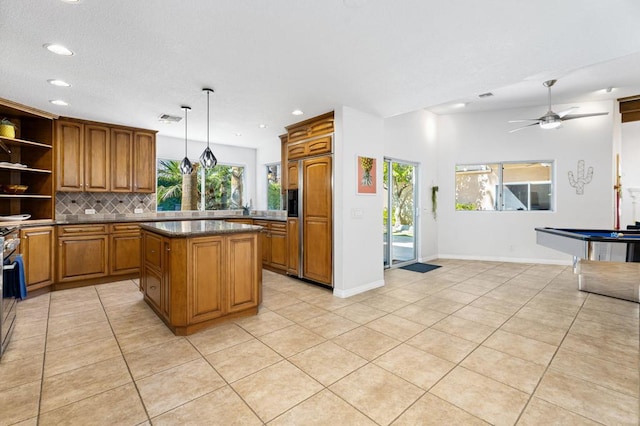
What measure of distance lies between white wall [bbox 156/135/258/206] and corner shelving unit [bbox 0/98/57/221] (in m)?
1.67

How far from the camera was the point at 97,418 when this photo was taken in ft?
5.48

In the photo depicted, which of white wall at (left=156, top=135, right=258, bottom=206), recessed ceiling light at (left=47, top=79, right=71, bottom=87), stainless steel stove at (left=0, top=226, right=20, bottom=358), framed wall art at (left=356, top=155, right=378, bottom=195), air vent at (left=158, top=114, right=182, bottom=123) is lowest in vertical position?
stainless steel stove at (left=0, top=226, right=20, bottom=358)

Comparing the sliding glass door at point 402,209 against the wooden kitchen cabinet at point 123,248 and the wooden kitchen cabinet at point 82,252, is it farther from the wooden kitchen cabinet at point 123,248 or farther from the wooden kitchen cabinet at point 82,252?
the wooden kitchen cabinet at point 82,252

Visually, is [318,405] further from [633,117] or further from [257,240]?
[633,117]

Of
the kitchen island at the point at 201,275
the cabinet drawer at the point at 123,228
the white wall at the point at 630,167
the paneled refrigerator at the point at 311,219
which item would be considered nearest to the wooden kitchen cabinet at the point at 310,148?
the paneled refrigerator at the point at 311,219

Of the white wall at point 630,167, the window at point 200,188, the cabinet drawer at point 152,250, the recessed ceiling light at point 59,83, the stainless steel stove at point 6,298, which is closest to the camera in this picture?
the stainless steel stove at point 6,298

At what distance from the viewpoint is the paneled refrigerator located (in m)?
4.10

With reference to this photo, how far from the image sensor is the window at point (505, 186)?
595cm

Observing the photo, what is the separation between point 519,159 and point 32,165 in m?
8.51

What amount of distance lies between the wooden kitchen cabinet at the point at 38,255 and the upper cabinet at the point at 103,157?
80 centimetres

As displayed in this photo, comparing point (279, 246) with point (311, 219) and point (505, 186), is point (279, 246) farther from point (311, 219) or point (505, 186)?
point (505, 186)

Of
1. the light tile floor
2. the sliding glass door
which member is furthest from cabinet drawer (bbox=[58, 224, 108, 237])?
the sliding glass door

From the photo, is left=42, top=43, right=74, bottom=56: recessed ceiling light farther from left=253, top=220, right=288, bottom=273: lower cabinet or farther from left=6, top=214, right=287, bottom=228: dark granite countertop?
left=253, top=220, right=288, bottom=273: lower cabinet

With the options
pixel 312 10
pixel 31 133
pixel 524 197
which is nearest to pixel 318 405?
pixel 312 10
